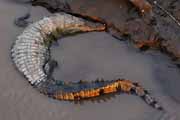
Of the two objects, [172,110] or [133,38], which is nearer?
[172,110]

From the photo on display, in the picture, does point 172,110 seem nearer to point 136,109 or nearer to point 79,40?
point 136,109

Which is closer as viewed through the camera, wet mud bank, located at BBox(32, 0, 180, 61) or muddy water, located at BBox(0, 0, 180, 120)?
muddy water, located at BBox(0, 0, 180, 120)

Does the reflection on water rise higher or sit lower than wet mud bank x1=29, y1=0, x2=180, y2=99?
lower

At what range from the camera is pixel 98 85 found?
4.68m

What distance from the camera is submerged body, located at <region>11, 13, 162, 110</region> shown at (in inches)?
184

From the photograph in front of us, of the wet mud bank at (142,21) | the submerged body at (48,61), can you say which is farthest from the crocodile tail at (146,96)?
the wet mud bank at (142,21)

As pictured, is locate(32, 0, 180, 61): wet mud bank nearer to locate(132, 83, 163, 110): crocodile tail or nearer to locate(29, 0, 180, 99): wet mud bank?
locate(29, 0, 180, 99): wet mud bank

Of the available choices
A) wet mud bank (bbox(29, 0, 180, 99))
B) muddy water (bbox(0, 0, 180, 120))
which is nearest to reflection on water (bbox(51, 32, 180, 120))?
muddy water (bbox(0, 0, 180, 120))

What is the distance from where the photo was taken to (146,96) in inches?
183

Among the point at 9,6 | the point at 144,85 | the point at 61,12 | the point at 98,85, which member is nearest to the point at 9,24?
the point at 9,6

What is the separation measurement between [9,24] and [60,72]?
1059 mm

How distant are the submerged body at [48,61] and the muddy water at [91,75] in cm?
8

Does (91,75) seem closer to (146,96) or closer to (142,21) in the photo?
(146,96)

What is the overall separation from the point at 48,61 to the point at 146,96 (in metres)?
1.24
